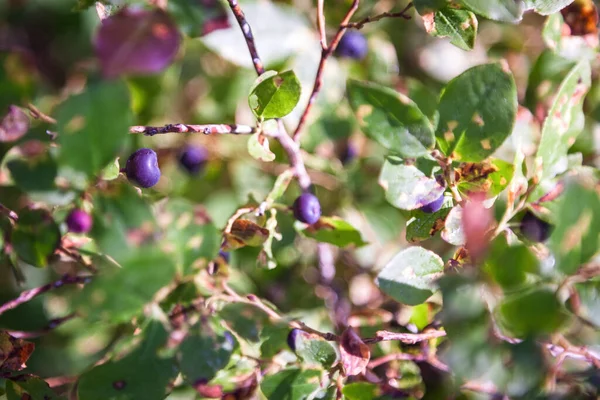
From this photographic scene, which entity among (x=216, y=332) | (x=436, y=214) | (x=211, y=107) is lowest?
(x=211, y=107)

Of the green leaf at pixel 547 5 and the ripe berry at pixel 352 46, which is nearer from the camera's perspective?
the green leaf at pixel 547 5

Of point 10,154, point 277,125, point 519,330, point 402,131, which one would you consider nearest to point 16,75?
point 10,154

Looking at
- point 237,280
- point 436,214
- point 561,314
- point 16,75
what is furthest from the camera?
point 237,280

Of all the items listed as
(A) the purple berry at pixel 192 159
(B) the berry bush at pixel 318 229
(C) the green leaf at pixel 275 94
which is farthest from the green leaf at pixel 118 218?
(A) the purple berry at pixel 192 159

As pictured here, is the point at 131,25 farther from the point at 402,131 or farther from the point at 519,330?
the point at 519,330

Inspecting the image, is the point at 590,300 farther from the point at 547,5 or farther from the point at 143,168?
the point at 143,168

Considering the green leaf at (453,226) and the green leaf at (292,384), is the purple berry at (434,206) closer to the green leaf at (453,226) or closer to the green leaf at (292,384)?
the green leaf at (453,226)
